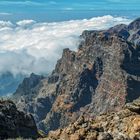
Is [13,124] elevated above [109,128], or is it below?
below

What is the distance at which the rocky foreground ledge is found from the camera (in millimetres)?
38750

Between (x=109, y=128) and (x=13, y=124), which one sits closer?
(x=109, y=128)

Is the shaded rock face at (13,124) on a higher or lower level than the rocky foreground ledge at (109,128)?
lower

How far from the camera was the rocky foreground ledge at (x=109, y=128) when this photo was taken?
38.8 metres

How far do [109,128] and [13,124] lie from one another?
16.4 metres

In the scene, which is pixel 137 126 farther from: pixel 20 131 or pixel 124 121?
pixel 20 131

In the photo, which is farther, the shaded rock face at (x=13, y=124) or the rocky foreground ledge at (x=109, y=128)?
the shaded rock face at (x=13, y=124)

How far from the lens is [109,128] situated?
1618 inches

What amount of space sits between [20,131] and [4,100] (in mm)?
6740

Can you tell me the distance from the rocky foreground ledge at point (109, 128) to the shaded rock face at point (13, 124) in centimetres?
945

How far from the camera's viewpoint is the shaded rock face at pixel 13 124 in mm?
52438

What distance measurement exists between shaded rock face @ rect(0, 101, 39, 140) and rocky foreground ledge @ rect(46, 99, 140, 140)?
945 centimetres

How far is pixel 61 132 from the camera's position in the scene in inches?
1679

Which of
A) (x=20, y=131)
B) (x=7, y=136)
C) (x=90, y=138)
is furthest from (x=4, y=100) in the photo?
(x=90, y=138)
